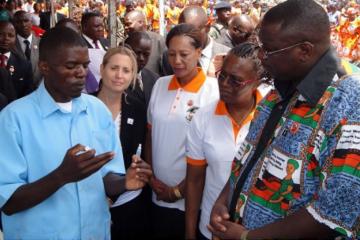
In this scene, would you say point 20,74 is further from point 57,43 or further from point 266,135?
point 266,135

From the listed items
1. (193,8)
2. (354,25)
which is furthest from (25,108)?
(354,25)

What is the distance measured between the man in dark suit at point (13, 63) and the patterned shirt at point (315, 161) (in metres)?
3.99

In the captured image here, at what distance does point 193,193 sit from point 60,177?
0.98 m

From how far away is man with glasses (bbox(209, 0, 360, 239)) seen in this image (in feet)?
4.39

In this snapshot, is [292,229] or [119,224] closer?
[292,229]

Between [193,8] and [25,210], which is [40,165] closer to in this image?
[25,210]

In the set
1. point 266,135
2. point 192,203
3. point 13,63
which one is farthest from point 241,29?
point 266,135

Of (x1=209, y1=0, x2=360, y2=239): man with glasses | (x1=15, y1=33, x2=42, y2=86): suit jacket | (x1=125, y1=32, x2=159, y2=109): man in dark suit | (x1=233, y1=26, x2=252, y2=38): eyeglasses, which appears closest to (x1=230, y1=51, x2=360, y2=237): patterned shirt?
(x1=209, y1=0, x2=360, y2=239): man with glasses

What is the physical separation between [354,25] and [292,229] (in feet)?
50.1

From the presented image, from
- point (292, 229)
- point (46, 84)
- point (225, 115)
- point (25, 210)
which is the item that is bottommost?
point (25, 210)

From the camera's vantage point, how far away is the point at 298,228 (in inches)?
56.6

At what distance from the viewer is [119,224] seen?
2.88m

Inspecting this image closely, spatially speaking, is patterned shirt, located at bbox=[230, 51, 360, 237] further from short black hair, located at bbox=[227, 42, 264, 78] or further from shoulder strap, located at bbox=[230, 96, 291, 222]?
short black hair, located at bbox=[227, 42, 264, 78]

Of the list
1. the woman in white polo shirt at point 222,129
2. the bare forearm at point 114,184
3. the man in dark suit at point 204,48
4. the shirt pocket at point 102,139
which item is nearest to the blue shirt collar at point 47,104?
the shirt pocket at point 102,139
